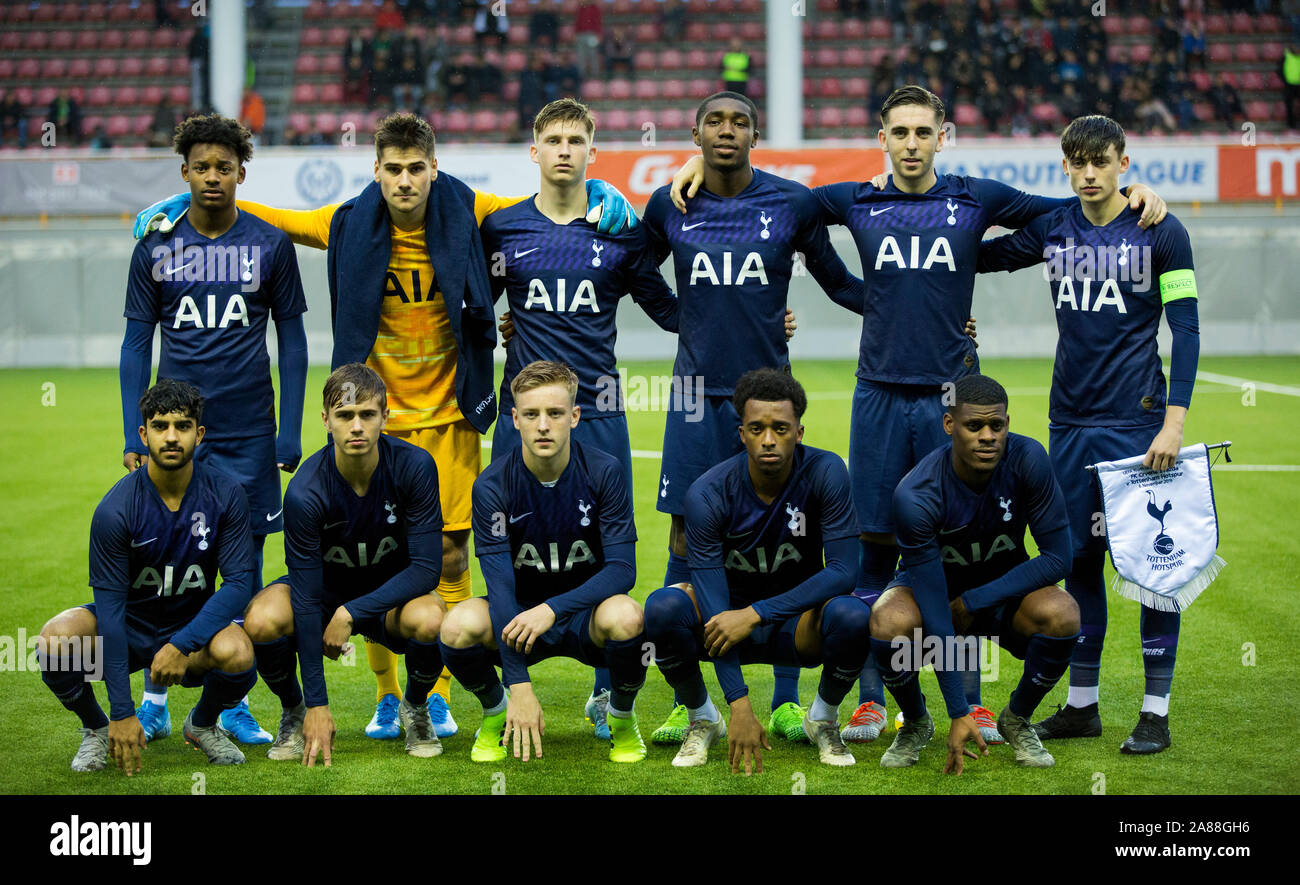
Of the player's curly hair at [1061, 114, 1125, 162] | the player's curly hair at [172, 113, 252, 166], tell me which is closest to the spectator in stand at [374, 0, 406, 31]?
the player's curly hair at [172, 113, 252, 166]

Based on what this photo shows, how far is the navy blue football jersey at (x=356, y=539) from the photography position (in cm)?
446

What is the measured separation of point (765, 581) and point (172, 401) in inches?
81.3

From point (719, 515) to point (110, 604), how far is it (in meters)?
2.00

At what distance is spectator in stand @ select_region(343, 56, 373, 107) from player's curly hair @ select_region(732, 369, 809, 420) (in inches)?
747

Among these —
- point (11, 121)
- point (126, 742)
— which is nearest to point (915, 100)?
point (126, 742)

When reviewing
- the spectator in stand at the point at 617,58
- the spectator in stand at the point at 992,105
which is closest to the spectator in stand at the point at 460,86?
the spectator in stand at the point at 617,58

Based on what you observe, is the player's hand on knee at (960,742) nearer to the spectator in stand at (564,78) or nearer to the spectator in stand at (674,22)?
the spectator in stand at (564,78)

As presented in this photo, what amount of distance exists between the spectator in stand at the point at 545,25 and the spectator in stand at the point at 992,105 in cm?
717

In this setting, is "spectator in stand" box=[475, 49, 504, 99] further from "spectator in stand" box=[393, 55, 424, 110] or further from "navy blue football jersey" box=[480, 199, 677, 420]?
"navy blue football jersey" box=[480, 199, 677, 420]

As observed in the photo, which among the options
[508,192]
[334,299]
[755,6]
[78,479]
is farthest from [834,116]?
[334,299]

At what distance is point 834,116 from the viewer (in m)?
22.2
